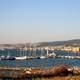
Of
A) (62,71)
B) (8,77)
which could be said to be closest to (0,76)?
(8,77)

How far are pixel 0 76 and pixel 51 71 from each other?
766 cm

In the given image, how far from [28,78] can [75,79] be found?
699cm

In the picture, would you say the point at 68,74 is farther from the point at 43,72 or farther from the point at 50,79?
the point at 50,79

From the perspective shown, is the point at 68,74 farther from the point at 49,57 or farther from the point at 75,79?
the point at 49,57

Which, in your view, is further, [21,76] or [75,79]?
[21,76]

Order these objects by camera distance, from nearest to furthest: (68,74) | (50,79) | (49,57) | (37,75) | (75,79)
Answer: (75,79) → (50,79) → (37,75) → (68,74) → (49,57)

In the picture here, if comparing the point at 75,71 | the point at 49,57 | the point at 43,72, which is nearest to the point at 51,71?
the point at 43,72

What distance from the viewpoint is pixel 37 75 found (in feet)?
157

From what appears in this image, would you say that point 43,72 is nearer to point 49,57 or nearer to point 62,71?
point 62,71

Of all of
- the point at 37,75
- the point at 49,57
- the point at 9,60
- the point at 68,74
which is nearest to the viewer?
the point at 37,75

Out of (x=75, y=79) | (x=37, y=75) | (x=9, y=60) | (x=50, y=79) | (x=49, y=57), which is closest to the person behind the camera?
(x=75, y=79)

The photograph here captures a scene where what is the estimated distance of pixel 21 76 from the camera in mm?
45781

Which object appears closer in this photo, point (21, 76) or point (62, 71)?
point (21, 76)

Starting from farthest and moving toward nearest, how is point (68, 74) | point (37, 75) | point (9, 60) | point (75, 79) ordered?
point (9, 60)
point (68, 74)
point (37, 75)
point (75, 79)
